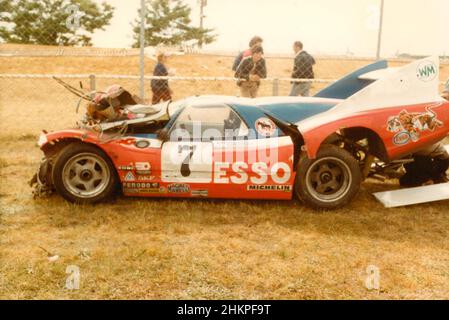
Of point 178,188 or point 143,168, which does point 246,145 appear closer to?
point 178,188

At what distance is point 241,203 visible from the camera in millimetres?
5254

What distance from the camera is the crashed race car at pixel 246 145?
193 inches

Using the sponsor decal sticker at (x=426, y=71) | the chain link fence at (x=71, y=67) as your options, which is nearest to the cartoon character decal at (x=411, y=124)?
the sponsor decal sticker at (x=426, y=71)

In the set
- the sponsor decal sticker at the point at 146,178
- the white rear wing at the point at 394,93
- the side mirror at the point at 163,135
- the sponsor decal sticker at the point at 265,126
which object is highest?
the white rear wing at the point at 394,93

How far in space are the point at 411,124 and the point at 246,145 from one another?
1.69 m

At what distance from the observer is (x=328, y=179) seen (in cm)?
507

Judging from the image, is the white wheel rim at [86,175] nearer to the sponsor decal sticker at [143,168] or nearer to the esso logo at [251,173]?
the sponsor decal sticker at [143,168]

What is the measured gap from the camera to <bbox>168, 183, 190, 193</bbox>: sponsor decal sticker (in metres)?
4.98

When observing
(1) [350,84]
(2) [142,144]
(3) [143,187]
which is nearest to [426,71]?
(1) [350,84]

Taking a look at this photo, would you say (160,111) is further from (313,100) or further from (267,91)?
(267,91)

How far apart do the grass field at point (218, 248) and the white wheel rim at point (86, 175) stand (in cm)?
17

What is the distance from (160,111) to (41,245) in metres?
1.81

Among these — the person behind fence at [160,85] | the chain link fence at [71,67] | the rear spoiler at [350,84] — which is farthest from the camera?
the chain link fence at [71,67]
